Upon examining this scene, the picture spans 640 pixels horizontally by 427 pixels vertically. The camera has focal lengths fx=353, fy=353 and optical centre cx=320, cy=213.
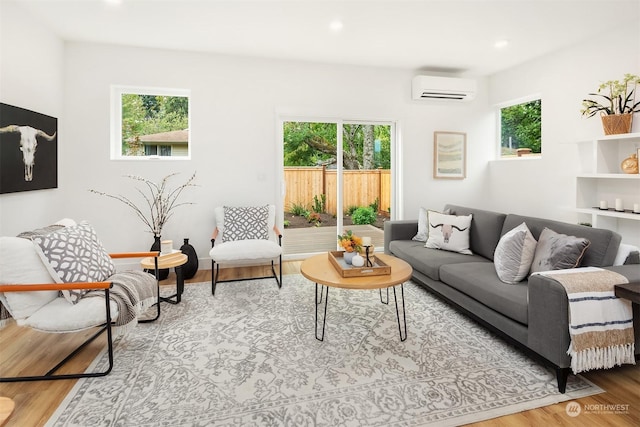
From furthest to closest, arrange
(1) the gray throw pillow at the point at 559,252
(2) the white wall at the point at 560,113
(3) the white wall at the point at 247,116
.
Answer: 1. (3) the white wall at the point at 247,116
2. (2) the white wall at the point at 560,113
3. (1) the gray throw pillow at the point at 559,252

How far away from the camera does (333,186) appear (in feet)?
16.3

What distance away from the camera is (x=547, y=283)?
1.94 m

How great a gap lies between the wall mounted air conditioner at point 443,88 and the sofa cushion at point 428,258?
2.23m

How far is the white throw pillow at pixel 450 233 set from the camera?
11.6 ft

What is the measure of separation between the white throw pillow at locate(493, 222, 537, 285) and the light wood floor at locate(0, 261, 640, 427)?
2.29 ft

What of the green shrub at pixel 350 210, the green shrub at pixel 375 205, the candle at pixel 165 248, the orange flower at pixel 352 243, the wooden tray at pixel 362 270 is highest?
the green shrub at pixel 375 205

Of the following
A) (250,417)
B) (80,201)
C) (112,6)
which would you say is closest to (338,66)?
(112,6)

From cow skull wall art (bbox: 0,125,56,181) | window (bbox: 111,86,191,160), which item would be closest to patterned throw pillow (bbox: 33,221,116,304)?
cow skull wall art (bbox: 0,125,56,181)

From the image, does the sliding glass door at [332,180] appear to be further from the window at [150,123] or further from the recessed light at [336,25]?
the recessed light at [336,25]

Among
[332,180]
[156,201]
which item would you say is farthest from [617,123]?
[156,201]

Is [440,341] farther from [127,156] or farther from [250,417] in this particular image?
[127,156]

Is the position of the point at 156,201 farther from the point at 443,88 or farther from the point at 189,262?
the point at 443,88

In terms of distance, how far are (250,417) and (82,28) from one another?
3.96m

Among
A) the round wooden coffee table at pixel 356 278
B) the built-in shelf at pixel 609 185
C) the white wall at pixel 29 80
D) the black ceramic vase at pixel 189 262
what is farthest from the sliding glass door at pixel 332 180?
the white wall at pixel 29 80
